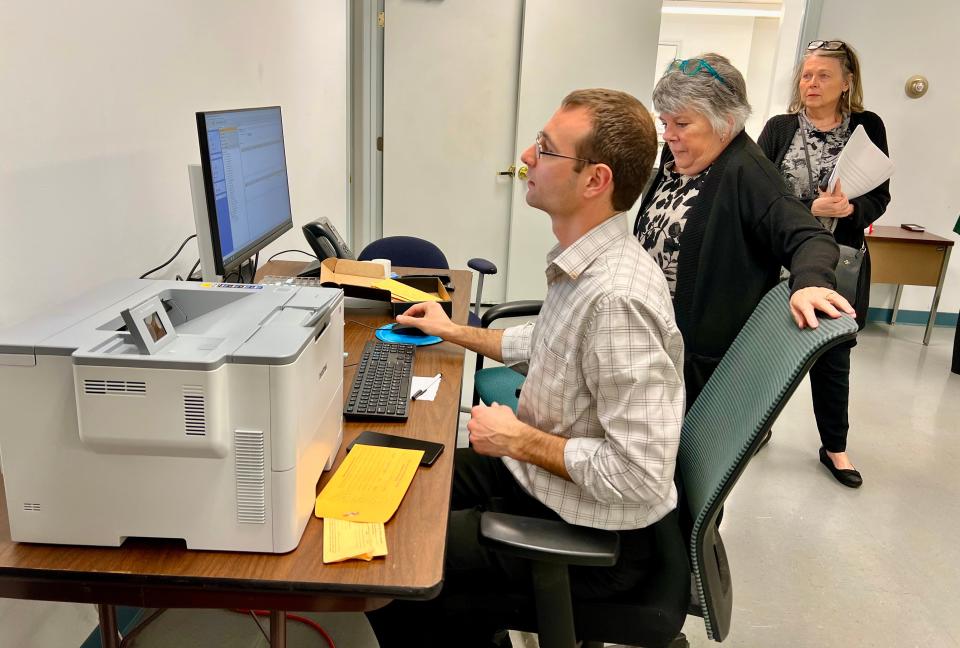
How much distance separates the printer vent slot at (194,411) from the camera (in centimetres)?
85

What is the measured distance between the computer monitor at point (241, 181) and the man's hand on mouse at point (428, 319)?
0.44 m

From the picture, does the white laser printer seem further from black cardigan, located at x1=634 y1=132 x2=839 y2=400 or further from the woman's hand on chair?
black cardigan, located at x1=634 y1=132 x2=839 y2=400

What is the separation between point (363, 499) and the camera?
1.10 metres

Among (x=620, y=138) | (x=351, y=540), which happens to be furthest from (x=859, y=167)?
(x=351, y=540)

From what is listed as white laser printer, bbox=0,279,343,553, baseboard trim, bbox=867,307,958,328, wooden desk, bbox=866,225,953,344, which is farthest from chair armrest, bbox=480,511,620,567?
baseboard trim, bbox=867,307,958,328

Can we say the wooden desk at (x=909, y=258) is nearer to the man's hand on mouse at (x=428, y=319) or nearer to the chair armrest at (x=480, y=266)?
the chair armrest at (x=480, y=266)

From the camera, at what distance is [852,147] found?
241 cm

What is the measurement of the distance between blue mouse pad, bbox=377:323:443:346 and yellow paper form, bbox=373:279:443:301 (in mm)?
140

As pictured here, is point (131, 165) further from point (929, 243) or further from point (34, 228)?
point (929, 243)

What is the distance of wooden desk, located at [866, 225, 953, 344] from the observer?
4.32 meters

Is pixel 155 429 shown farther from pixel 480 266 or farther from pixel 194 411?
pixel 480 266

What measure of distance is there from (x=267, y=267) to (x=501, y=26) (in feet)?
8.29

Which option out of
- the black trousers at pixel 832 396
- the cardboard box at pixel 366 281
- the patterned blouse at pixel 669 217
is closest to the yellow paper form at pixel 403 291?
the cardboard box at pixel 366 281

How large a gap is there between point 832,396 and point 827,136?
1.02m
